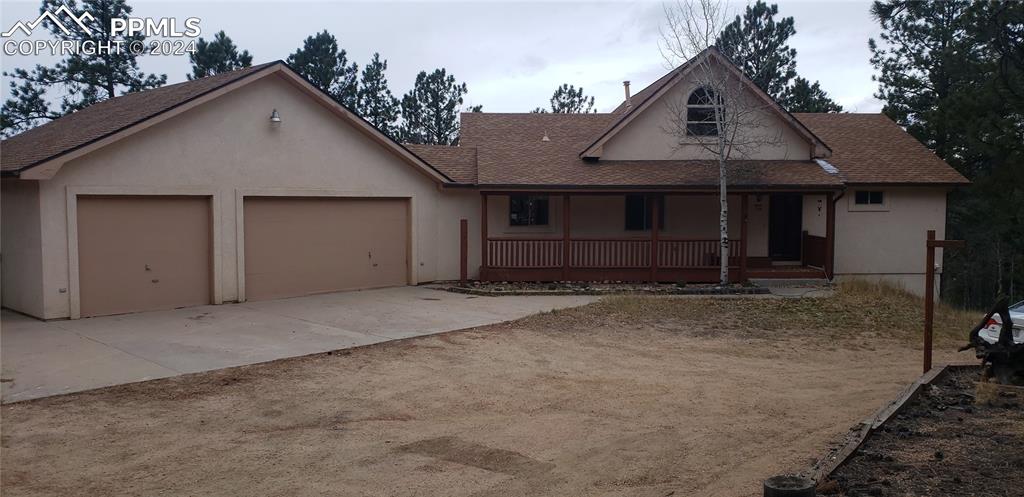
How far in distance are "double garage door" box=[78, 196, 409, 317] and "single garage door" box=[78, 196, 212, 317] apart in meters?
0.02

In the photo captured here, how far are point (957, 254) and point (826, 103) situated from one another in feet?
29.5

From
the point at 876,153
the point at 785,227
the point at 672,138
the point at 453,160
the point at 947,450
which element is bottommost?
the point at 947,450

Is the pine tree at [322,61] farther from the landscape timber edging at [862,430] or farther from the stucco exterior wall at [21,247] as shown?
the landscape timber edging at [862,430]

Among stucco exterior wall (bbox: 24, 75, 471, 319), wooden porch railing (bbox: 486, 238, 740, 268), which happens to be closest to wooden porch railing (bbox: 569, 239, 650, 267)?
wooden porch railing (bbox: 486, 238, 740, 268)

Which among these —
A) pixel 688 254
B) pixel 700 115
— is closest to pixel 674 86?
pixel 700 115

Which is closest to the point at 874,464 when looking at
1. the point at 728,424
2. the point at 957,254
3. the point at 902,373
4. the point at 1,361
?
the point at 728,424

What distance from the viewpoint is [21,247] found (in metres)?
14.0

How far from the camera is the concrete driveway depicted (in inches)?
388

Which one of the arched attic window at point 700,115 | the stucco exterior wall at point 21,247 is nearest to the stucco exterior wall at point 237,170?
the stucco exterior wall at point 21,247

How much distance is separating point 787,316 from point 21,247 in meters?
14.0

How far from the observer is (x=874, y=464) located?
623 cm

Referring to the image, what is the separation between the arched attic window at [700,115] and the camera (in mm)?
20922

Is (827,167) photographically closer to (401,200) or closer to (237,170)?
(401,200)

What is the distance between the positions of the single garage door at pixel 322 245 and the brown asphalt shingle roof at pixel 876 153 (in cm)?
1211
